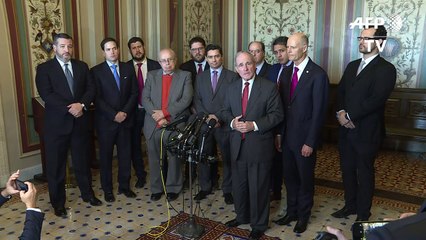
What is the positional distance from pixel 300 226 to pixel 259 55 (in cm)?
160

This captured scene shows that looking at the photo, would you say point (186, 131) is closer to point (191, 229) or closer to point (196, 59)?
point (191, 229)

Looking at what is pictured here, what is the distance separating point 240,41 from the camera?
6645 mm

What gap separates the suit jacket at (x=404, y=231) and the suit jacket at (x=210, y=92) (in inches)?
107

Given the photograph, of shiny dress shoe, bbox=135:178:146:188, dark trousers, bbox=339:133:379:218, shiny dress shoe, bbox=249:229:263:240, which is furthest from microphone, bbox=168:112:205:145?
shiny dress shoe, bbox=135:178:146:188

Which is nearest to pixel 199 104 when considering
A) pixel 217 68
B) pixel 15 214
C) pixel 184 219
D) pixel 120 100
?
pixel 217 68

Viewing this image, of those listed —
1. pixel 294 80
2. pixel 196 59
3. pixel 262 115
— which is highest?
pixel 196 59

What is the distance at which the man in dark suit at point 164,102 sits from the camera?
3.53m

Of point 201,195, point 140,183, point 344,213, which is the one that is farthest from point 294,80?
point 140,183

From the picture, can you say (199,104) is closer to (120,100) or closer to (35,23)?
(120,100)

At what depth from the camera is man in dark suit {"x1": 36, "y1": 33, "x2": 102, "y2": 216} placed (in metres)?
3.25

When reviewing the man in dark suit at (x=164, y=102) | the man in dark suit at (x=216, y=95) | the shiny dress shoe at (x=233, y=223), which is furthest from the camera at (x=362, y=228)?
the man in dark suit at (x=164, y=102)

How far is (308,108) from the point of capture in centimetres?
289

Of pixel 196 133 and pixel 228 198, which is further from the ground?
pixel 196 133

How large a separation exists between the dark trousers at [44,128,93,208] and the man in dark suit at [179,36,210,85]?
132 cm
